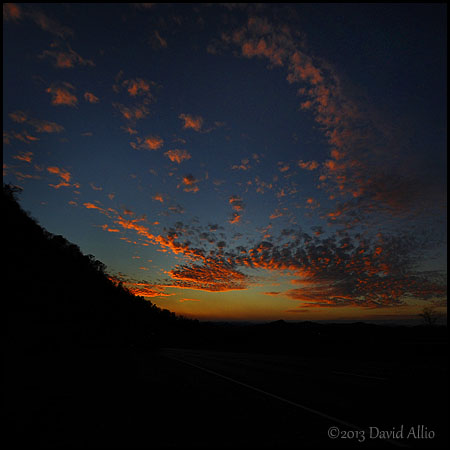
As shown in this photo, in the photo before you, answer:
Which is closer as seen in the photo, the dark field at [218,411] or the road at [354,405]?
the dark field at [218,411]

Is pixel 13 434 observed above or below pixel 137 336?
above

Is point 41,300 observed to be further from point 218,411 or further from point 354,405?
point 354,405

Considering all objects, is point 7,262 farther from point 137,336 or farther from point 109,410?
point 109,410

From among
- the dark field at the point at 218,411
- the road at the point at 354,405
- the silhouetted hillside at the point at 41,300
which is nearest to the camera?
the dark field at the point at 218,411

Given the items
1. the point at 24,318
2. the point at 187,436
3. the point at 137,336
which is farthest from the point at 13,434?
the point at 137,336

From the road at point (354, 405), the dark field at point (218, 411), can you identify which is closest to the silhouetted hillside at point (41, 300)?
the dark field at point (218, 411)

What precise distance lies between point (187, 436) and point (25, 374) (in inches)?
288

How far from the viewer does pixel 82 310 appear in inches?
1893

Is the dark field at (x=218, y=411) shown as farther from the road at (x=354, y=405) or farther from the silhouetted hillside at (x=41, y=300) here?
the silhouetted hillside at (x=41, y=300)

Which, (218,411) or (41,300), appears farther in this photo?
(41,300)

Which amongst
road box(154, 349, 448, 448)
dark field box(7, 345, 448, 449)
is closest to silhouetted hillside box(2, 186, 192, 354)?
dark field box(7, 345, 448, 449)

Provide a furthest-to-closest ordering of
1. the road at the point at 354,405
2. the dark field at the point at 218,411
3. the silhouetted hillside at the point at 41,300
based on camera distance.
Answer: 1. the silhouetted hillside at the point at 41,300
2. the road at the point at 354,405
3. the dark field at the point at 218,411

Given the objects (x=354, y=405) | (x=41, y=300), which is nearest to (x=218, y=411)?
(x=354, y=405)

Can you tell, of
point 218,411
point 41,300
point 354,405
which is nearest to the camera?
point 218,411
